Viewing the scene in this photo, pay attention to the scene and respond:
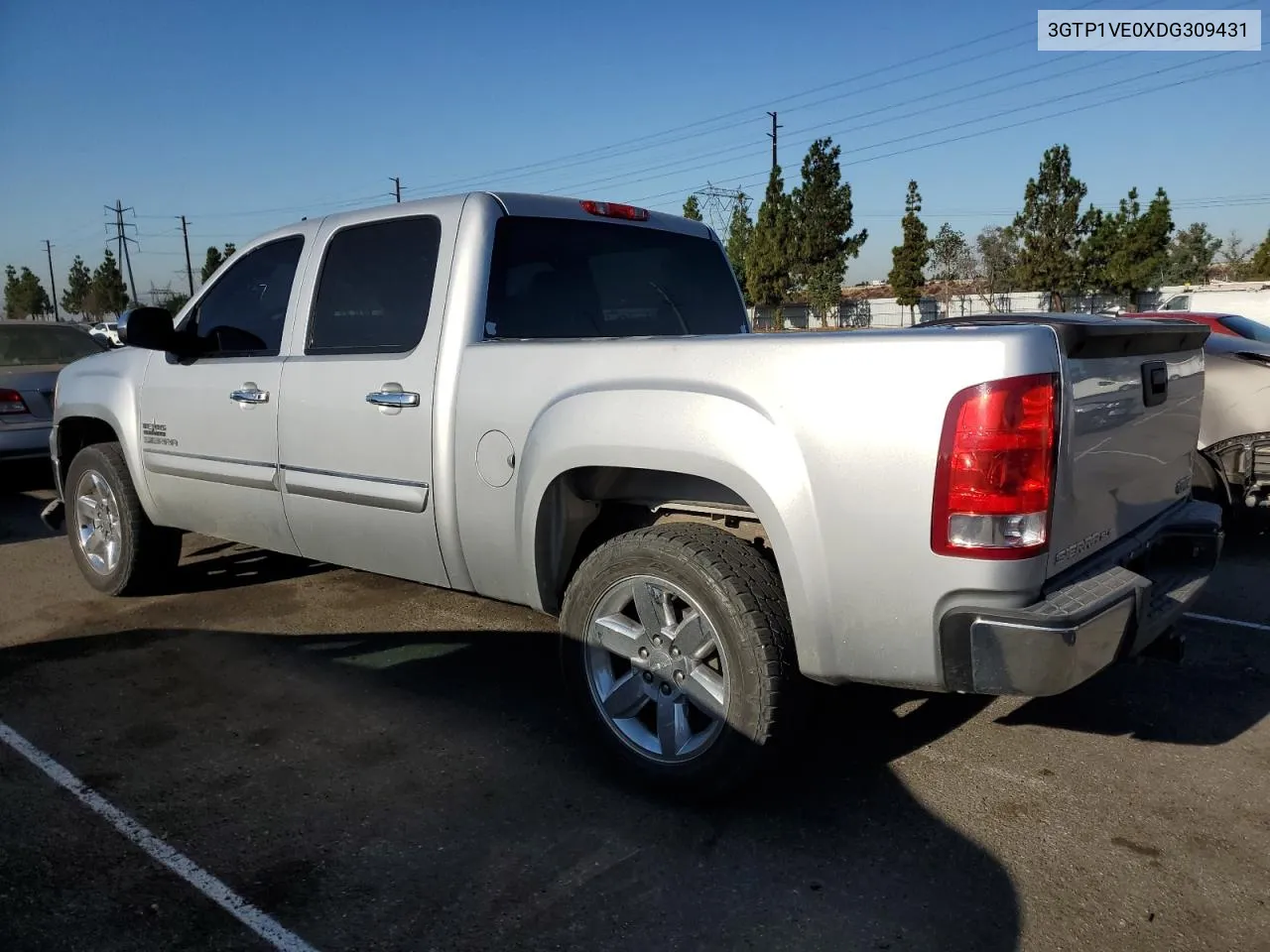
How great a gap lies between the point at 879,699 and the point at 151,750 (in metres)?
2.82

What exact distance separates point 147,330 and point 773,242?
38892mm

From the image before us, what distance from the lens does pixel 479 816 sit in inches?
125

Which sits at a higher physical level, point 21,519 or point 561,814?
point 21,519

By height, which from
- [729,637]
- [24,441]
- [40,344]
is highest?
[40,344]

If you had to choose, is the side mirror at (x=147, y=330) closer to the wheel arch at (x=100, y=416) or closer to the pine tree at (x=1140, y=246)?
the wheel arch at (x=100, y=416)

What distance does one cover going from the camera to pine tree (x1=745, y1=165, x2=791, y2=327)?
4169 centimetres

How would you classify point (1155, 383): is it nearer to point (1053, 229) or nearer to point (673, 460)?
point (673, 460)

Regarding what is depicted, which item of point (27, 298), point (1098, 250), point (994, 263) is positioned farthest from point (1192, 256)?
point (27, 298)

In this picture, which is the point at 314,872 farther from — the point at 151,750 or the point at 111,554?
the point at 111,554

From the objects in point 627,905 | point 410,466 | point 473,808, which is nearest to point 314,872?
point 473,808

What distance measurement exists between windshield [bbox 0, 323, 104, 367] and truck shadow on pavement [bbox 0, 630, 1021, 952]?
622 centimetres

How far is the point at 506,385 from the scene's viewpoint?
3.48 metres

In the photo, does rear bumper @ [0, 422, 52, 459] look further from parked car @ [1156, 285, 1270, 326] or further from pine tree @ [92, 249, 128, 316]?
pine tree @ [92, 249, 128, 316]

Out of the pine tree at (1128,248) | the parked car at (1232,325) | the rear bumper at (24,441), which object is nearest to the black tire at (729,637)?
the parked car at (1232,325)
